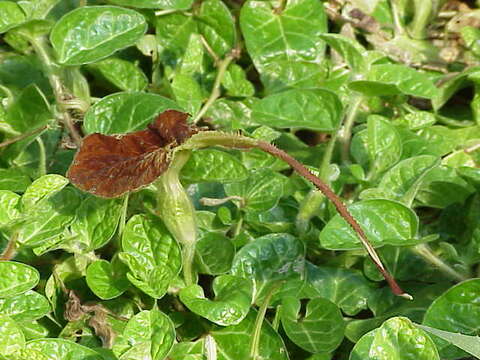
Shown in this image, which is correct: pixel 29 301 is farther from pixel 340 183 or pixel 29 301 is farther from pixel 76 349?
pixel 340 183

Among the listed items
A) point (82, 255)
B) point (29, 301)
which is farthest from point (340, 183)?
point (29, 301)

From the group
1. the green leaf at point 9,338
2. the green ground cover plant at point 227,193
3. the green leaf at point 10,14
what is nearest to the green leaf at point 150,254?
the green ground cover plant at point 227,193

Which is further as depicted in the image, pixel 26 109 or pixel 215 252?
pixel 26 109

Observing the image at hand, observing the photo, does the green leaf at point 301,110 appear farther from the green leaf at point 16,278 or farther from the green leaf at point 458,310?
the green leaf at point 16,278

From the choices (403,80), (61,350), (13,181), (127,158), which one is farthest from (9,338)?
(403,80)

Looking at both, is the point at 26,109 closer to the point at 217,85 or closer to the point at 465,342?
the point at 217,85

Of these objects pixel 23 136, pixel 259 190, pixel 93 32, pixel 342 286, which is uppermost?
pixel 93 32

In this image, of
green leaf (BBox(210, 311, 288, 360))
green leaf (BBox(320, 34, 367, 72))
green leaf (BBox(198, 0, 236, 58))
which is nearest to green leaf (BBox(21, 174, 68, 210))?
green leaf (BBox(210, 311, 288, 360))

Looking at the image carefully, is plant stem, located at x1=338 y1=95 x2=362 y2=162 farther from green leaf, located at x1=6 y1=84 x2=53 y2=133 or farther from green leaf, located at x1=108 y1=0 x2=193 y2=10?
green leaf, located at x1=6 y1=84 x2=53 y2=133
